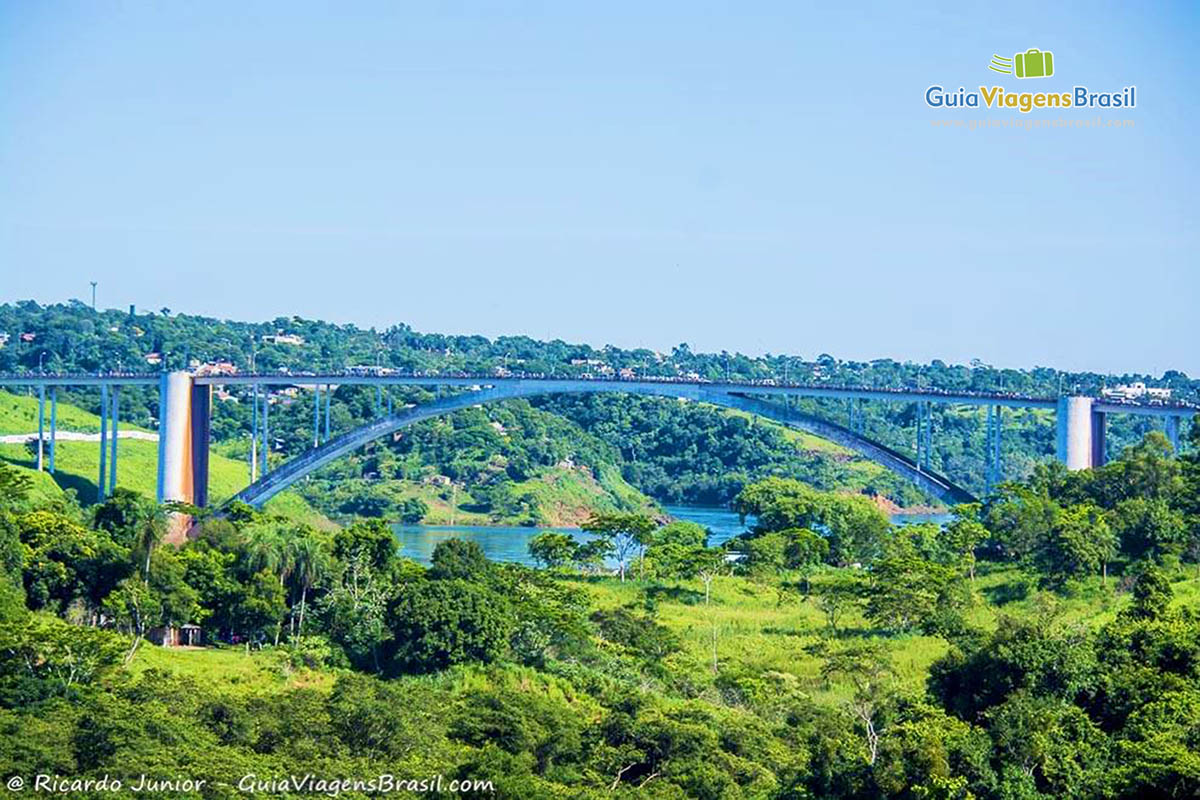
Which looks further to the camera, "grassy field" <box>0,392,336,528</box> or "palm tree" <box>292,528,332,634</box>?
"grassy field" <box>0,392,336,528</box>

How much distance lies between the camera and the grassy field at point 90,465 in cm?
5769

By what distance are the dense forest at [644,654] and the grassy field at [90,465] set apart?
16075 mm

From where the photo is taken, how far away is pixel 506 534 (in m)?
66.1

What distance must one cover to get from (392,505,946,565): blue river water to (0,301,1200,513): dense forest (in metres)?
1.77

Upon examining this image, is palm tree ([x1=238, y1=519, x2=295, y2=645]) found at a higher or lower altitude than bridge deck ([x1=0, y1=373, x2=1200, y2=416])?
lower

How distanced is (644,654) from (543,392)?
81.7ft

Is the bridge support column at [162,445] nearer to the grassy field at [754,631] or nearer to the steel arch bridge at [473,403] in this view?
the steel arch bridge at [473,403]

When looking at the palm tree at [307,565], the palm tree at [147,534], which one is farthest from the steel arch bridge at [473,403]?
the palm tree at [307,565]

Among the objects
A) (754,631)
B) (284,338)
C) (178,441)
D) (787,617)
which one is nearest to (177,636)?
(754,631)

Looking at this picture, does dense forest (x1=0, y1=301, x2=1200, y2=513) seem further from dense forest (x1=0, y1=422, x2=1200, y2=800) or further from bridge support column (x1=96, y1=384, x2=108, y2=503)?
dense forest (x1=0, y1=422, x2=1200, y2=800)

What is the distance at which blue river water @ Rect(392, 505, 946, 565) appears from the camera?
188 feet

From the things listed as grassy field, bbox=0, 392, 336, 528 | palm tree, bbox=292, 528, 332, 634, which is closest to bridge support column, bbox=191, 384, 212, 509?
grassy field, bbox=0, 392, 336, 528

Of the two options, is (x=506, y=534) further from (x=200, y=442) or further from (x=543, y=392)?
(x=200, y=442)

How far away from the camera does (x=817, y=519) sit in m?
49.6
